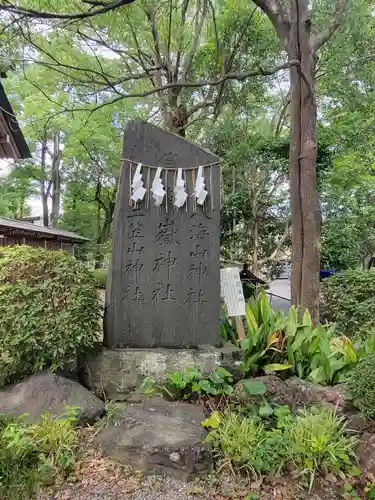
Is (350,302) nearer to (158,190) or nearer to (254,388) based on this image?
(254,388)

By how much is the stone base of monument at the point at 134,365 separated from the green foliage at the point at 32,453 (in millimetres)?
Result: 691

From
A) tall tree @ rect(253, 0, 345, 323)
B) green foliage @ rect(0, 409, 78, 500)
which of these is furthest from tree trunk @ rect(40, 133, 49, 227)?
green foliage @ rect(0, 409, 78, 500)

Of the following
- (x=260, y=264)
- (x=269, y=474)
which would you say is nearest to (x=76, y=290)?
(x=269, y=474)

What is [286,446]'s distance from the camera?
2596 millimetres

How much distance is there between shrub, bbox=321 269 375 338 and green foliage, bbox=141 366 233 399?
3.08 meters

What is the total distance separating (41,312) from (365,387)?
2.97 m

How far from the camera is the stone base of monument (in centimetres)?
339

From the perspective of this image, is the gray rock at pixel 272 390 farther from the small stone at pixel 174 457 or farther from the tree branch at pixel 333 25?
the tree branch at pixel 333 25

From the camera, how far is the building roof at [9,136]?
741cm

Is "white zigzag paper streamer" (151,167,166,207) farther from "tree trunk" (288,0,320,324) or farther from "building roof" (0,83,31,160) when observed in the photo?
"building roof" (0,83,31,160)

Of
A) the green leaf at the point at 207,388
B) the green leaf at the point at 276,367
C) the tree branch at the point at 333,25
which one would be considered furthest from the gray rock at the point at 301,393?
the tree branch at the point at 333,25

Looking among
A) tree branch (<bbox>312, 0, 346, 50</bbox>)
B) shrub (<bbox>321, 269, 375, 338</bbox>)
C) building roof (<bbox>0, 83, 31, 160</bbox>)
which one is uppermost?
tree branch (<bbox>312, 0, 346, 50</bbox>)

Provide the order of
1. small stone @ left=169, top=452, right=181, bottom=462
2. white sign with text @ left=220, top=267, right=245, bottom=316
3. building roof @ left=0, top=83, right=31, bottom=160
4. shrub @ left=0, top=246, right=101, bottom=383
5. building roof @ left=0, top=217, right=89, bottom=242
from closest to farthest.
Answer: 1. small stone @ left=169, top=452, right=181, bottom=462
2. shrub @ left=0, top=246, right=101, bottom=383
3. white sign with text @ left=220, top=267, right=245, bottom=316
4. building roof @ left=0, top=83, right=31, bottom=160
5. building roof @ left=0, top=217, right=89, bottom=242

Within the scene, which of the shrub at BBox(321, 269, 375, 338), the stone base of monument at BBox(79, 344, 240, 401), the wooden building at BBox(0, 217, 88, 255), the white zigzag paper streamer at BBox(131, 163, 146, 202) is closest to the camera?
the stone base of monument at BBox(79, 344, 240, 401)
